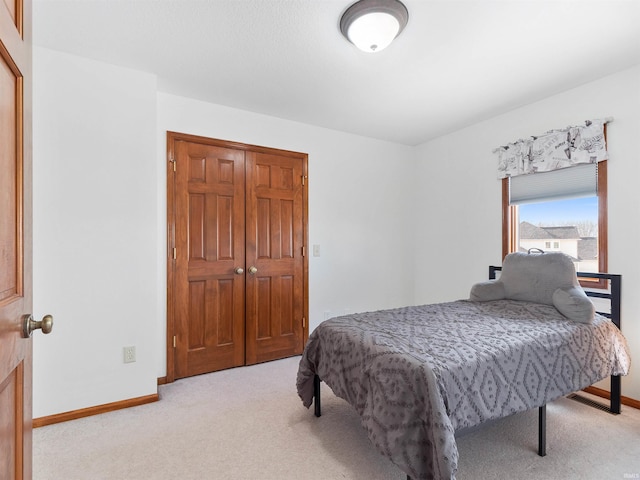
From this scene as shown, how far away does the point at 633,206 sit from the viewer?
236cm

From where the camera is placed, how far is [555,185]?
284cm

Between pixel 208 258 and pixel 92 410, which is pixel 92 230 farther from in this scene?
A: pixel 92 410

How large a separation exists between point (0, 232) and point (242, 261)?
2.39m

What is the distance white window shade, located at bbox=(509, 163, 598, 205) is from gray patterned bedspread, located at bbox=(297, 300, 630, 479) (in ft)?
3.52

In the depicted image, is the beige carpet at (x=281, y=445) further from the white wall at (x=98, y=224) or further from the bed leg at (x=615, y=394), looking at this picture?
the white wall at (x=98, y=224)

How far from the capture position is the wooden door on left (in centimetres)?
77

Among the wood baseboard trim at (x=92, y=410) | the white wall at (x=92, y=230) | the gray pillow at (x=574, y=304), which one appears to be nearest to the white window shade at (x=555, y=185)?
the gray pillow at (x=574, y=304)

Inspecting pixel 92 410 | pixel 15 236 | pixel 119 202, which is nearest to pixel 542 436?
pixel 15 236

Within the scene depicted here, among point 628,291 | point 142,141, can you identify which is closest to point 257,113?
point 142,141

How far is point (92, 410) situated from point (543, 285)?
3.27 metres

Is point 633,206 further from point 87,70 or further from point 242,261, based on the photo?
point 87,70

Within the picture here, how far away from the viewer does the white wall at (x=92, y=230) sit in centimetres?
213

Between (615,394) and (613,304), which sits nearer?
(615,394)

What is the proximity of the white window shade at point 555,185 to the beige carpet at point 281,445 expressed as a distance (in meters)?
1.62
